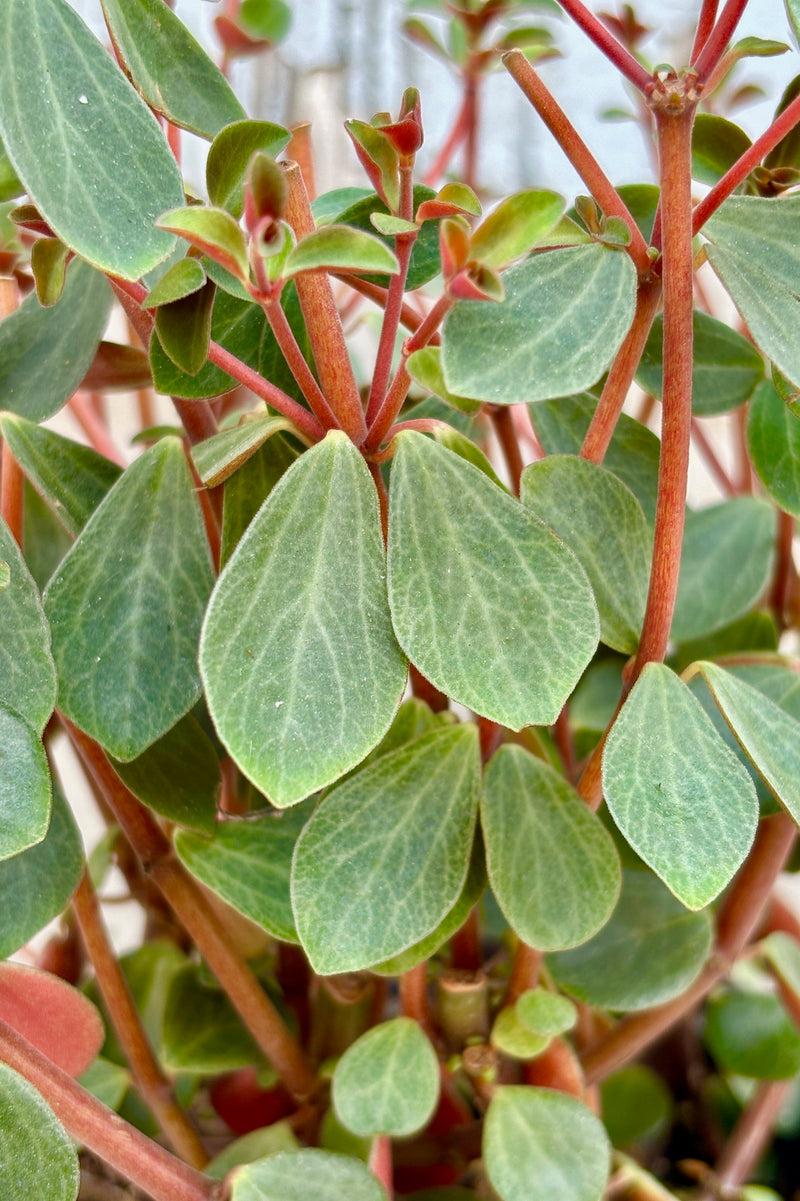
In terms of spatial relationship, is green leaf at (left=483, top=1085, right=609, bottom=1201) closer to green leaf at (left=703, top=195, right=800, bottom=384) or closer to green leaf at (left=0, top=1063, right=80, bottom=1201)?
green leaf at (left=0, top=1063, right=80, bottom=1201)

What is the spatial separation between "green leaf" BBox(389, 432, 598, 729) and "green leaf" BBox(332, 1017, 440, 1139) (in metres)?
0.18

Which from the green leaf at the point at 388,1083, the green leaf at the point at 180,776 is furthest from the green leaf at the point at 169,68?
the green leaf at the point at 388,1083

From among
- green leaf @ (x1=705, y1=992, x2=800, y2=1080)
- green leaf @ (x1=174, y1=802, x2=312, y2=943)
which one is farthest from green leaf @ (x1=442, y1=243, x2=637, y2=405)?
green leaf @ (x1=705, y1=992, x2=800, y2=1080)

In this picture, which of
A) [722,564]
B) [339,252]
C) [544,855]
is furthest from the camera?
[722,564]

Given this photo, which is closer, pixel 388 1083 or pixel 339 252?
pixel 339 252

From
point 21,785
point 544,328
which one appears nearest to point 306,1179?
point 21,785

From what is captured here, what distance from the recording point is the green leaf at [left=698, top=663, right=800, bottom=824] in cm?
32

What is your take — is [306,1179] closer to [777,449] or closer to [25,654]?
[25,654]

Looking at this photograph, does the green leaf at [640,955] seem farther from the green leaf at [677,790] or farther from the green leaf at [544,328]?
the green leaf at [544,328]

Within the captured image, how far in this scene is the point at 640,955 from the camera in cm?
48

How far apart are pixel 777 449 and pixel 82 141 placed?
28 centimetres

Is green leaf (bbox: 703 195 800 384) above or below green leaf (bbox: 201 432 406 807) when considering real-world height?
above

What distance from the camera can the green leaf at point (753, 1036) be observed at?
0.61m

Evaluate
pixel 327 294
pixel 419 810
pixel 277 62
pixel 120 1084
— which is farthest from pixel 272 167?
pixel 277 62
